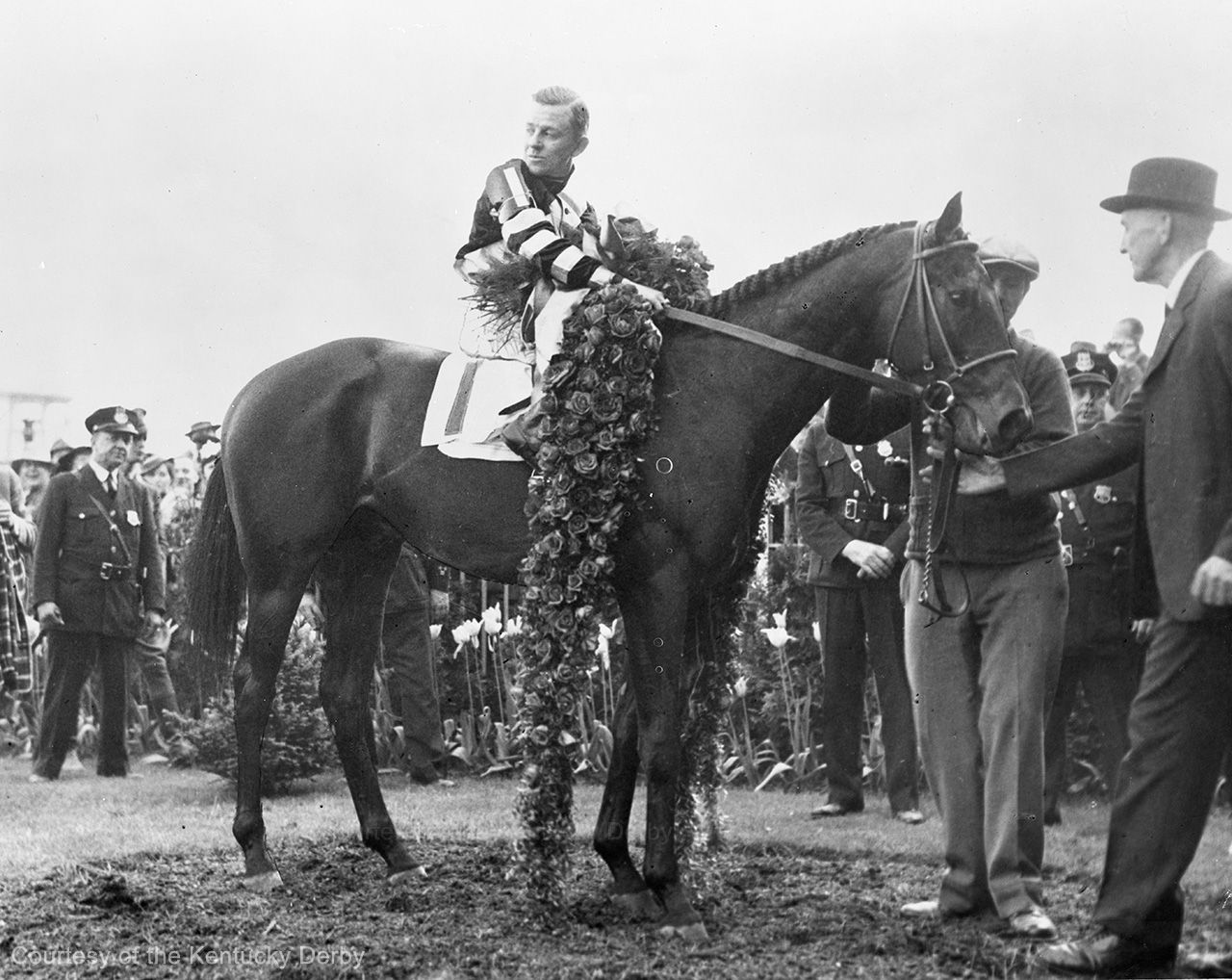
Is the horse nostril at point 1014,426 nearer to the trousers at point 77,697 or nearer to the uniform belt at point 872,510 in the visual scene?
the uniform belt at point 872,510

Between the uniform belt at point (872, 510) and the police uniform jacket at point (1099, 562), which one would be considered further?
the uniform belt at point (872, 510)

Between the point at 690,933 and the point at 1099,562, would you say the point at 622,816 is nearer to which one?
the point at 690,933

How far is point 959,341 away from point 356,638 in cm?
297

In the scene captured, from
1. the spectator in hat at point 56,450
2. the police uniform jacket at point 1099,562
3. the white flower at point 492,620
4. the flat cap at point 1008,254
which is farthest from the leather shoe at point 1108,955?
the spectator in hat at point 56,450

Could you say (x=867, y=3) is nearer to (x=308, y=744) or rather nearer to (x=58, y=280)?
(x=58, y=280)

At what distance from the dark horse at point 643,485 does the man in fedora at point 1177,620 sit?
1.95 ft

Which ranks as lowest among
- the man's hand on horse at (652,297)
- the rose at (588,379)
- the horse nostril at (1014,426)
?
the horse nostril at (1014,426)

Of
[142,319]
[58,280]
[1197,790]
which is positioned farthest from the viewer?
[142,319]

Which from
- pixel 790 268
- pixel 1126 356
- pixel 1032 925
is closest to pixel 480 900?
pixel 1032 925

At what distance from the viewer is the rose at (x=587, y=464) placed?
14.8ft

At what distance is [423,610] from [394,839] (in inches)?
108

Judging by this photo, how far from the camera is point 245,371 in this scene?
7824 millimetres

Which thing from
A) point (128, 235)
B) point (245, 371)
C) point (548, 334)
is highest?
point (128, 235)

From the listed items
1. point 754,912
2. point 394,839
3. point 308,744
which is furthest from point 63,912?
point 308,744
